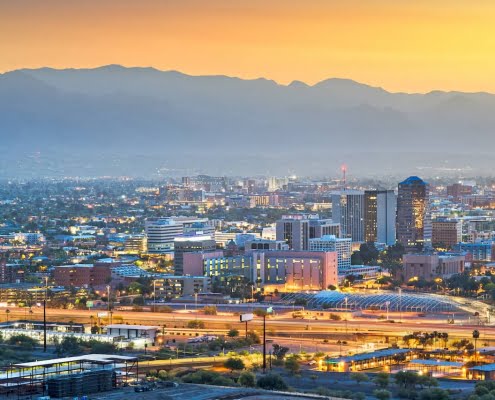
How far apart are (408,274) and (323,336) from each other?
33617 millimetres

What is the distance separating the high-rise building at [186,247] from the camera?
93.9 meters

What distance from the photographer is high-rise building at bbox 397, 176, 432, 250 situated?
12175 cm

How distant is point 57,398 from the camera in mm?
37000

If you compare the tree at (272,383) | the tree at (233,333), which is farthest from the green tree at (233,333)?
the tree at (272,383)

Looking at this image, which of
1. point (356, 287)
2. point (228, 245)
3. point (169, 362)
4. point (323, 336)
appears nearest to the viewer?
point (169, 362)

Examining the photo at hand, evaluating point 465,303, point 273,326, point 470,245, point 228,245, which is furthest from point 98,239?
point 273,326

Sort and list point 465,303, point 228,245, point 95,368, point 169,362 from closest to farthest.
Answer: point 95,368, point 169,362, point 465,303, point 228,245

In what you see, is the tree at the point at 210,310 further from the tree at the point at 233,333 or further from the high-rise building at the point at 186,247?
the high-rise building at the point at 186,247

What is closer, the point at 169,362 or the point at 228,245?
the point at 169,362

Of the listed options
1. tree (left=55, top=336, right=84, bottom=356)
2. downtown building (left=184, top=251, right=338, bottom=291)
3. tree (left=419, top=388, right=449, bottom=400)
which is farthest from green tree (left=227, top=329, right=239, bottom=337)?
downtown building (left=184, top=251, right=338, bottom=291)

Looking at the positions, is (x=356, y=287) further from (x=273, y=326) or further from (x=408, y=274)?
(x=273, y=326)

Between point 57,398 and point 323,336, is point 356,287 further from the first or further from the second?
point 57,398

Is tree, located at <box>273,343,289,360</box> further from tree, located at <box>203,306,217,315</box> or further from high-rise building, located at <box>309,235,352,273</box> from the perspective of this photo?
high-rise building, located at <box>309,235,352,273</box>

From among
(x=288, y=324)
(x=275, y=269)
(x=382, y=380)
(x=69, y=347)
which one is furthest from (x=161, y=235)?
(x=382, y=380)
